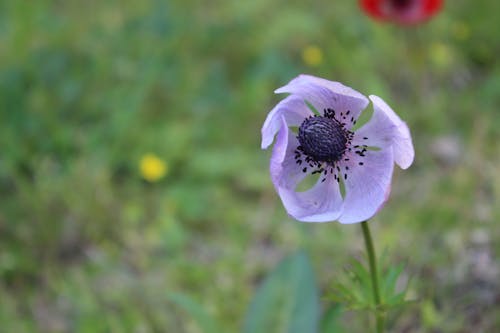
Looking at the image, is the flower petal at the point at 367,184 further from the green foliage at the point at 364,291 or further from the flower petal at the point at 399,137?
the green foliage at the point at 364,291

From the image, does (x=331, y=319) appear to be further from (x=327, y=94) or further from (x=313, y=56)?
(x=313, y=56)

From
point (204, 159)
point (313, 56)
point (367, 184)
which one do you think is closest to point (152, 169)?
point (204, 159)

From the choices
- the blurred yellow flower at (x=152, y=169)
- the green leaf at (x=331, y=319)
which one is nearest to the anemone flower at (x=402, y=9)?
the blurred yellow flower at (x=152, y=169)

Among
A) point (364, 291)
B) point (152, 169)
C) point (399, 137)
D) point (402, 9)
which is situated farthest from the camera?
point (402, 9)

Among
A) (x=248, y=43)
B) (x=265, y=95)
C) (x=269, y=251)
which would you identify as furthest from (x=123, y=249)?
(x=248, y=43)

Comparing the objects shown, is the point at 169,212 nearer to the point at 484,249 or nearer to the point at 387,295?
the point at 484,249
